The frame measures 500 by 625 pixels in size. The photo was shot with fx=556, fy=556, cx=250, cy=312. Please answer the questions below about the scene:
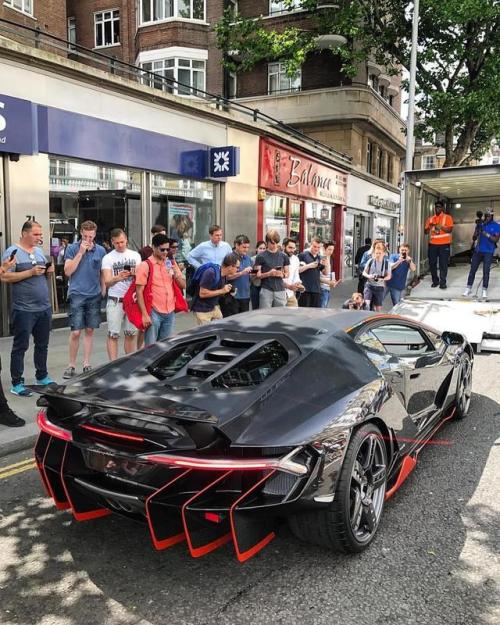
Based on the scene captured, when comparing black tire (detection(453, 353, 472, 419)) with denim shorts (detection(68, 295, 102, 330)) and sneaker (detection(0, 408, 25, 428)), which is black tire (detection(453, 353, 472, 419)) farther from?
denim shorts (detection(68, 295, 102, 330))

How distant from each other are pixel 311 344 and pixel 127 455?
1288 millimetres

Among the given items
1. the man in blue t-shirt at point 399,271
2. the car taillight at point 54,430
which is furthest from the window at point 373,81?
the car taillight at point 54,430

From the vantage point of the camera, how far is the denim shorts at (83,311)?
6629 mm

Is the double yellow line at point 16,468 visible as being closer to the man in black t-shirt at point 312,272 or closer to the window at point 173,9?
the man in black t-shirt at point 312,272

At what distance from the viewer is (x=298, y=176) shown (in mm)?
18000

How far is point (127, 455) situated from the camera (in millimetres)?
2688

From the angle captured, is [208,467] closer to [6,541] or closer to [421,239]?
[6,541]

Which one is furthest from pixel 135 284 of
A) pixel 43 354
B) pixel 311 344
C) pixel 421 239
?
pixel 421 239

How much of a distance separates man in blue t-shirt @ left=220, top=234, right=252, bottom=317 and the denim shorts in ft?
6.45

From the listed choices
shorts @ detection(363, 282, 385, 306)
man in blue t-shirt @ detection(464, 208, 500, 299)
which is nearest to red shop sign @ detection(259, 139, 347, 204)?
man in blue t-shirt @ detection(464, 208, 500, 299)

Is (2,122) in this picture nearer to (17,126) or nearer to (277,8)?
(17,126)

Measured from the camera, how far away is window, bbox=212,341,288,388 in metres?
3.17

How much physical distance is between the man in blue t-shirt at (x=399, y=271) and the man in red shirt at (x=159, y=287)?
4878mm

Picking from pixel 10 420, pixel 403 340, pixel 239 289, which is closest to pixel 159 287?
pixel 239 289
